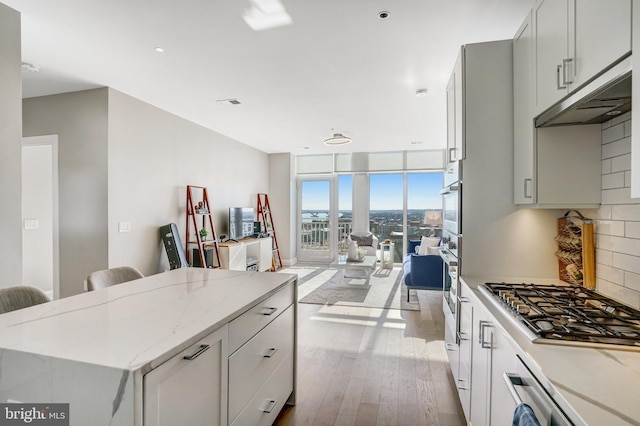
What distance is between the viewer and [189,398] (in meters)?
1.13

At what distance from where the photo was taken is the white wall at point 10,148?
89.0 inches

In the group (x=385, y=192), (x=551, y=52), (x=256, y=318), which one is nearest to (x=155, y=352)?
(x=256, y=318)

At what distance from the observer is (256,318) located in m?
1.61

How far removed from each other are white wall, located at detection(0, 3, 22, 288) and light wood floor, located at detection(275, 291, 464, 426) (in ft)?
7.30

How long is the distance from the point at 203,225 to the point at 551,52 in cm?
490

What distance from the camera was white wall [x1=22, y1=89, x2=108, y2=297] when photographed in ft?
11.9

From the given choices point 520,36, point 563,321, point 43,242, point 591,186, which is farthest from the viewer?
point 43,242

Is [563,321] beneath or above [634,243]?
beneath

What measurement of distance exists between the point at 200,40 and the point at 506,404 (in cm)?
301

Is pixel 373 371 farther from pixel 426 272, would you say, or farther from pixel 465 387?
pixel 426 272

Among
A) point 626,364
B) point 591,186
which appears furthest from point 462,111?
point 626,364

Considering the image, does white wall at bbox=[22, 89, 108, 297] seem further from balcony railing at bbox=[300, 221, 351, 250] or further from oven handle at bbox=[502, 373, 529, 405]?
balcony railing at bbox=[300, 221, 351, 250]

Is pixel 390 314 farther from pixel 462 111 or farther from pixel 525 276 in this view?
pixel 462 111

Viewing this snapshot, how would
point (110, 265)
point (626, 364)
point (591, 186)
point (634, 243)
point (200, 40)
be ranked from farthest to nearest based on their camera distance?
point (110, 265) → point (200, 40) → point (591, 186) → point (634, 243) → point (626, 364)
